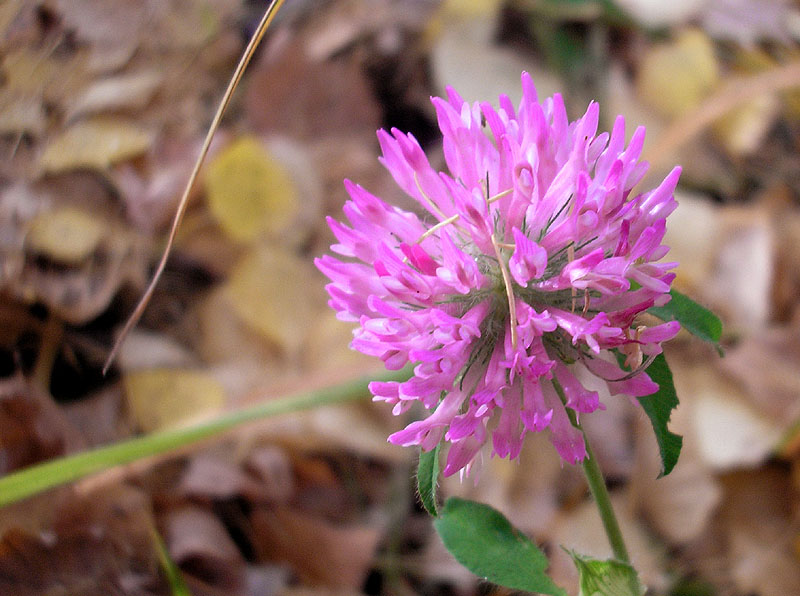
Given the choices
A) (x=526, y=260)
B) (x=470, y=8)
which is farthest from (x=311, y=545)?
(x=470, y=8)

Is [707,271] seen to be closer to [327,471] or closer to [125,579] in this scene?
[327,471]

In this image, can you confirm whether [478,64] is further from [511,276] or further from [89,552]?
[89,552]

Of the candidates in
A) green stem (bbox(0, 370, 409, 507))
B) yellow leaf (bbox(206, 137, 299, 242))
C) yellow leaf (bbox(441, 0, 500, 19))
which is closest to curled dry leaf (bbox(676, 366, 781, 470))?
green stem (bbox(0, 370, 409, 507))

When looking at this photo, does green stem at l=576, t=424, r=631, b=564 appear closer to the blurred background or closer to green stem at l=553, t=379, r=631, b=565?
green stem at l=553, t=379, r=631, b=565

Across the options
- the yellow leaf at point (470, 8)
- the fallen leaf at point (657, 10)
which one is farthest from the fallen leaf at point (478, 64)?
the fallen leaf at point (657, 10)

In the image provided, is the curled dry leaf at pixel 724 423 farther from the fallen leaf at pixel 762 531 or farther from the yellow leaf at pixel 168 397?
the yellow leaf at pixel 168 397

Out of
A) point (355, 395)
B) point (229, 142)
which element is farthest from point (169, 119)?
point (355, 395)
